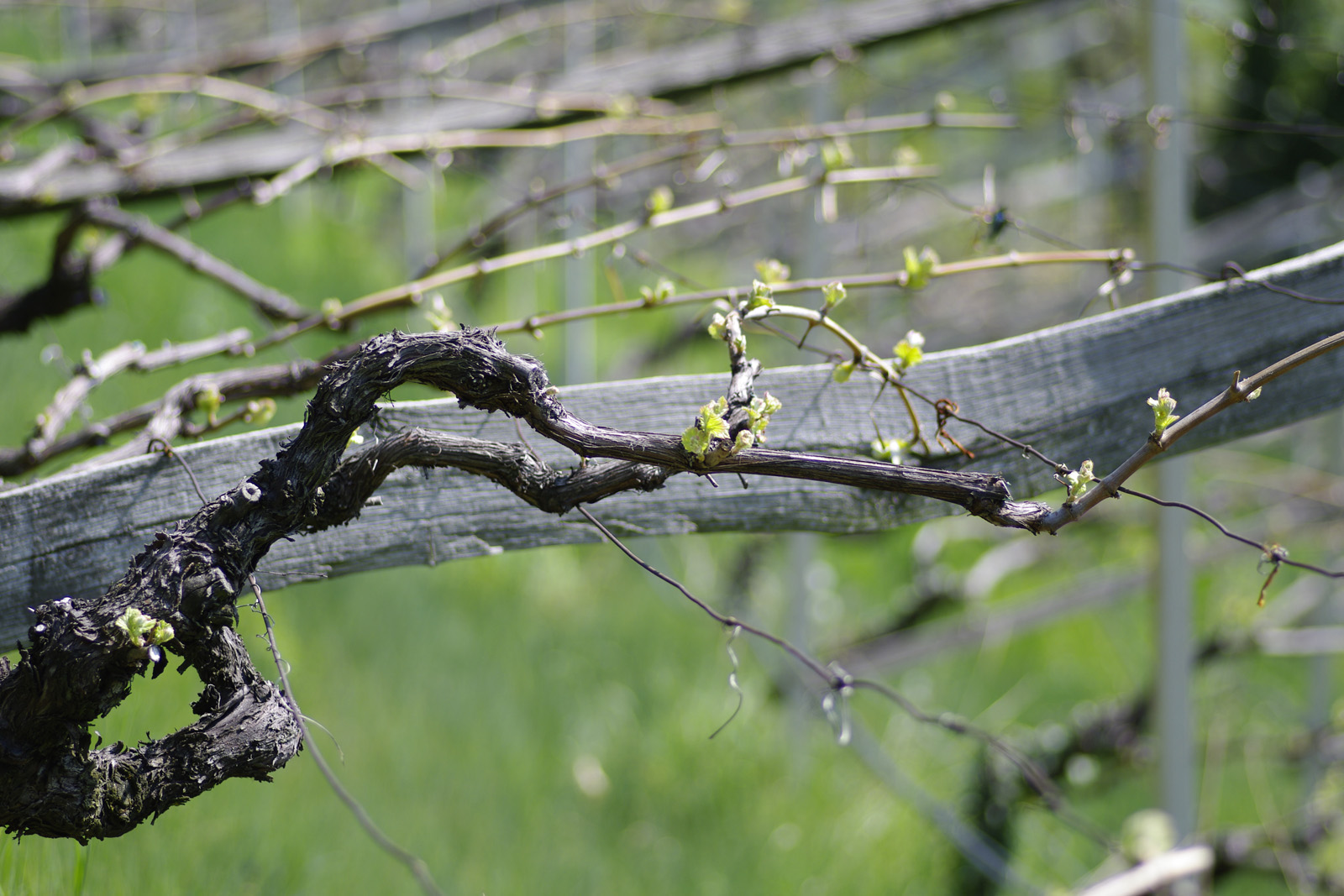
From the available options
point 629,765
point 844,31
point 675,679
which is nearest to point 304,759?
point 629,765

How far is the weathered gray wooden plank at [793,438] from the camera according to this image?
35.7 inches

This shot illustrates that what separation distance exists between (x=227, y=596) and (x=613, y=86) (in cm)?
210

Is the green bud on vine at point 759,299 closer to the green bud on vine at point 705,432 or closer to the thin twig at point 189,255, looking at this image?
the green bud on vine at point 705,432

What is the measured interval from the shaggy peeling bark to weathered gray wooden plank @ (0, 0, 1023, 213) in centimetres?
155

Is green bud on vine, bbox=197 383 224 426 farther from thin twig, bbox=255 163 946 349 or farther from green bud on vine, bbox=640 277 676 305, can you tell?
green bud on vine, bbox=640 277 676 305

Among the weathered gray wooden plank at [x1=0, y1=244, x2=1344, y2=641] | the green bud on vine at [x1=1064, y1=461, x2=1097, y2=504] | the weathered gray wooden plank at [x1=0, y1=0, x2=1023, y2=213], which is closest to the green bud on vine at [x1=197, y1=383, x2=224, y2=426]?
the weathered gray wooden plank at [x1=0, y1=244, x2=1344, y2=641]

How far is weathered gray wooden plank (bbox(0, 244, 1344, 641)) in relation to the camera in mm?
906

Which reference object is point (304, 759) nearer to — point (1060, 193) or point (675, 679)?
point (675, 679)

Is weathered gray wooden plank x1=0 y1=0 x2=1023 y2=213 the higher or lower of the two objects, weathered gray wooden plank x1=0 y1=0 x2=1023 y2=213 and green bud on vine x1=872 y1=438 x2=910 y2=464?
the higher

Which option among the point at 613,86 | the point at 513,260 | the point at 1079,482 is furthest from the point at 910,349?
the point at 613,86

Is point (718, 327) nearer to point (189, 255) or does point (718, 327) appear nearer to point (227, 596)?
point (227, 596)

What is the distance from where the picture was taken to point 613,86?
2.48 meters

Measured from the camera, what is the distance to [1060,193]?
484cm

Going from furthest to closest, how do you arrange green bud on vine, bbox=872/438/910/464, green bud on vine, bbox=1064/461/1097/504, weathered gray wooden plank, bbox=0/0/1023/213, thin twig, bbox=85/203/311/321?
weathered gray wooden plank, bbox=0/0/1023/213, thin twig, bbox=85/203/311/321, green bud on vine, bbox=872/438/910/464, green bud on vine, bbox=1064/461/1097/504
